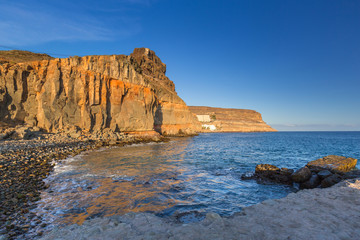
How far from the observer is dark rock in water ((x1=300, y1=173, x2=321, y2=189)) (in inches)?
387

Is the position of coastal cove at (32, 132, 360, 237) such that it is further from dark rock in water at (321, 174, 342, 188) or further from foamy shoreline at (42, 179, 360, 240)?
dark rock in water at (321, 174, 342, 188)

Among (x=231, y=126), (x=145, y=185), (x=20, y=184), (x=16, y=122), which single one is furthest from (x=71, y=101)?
(x=231, y=126)

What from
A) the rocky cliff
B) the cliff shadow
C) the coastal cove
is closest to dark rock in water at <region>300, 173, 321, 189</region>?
the coastal cove

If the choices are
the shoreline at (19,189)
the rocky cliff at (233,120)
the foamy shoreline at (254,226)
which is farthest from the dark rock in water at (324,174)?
the rocky cliff at (233,120)

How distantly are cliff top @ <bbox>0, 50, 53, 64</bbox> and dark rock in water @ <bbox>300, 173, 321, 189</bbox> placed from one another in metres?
38.3

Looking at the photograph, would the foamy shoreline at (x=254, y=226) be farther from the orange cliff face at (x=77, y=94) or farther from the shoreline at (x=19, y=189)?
the orange cliff face at (x=77, y=94)

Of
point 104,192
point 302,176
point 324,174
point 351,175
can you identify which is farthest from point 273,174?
point 104,192

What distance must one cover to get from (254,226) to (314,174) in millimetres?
8766

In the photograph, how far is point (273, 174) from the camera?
11.2 metres

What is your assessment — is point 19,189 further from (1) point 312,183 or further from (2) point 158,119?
(2) point 158,119

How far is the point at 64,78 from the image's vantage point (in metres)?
27.8

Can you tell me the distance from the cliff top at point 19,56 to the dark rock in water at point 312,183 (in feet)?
126

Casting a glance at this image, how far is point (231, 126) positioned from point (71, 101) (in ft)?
324

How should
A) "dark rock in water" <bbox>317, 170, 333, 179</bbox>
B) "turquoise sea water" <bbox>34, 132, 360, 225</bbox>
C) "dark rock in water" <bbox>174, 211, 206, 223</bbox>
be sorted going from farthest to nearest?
1. "dark rock in water" <bbox>317, 170, 333, 179</bbox>
2. "turquoise sea water" <bbox>34, 132, 360, 225</bbox>
3. "dark rock in water" <bbox>174, 211, 206, 223</bbox>
